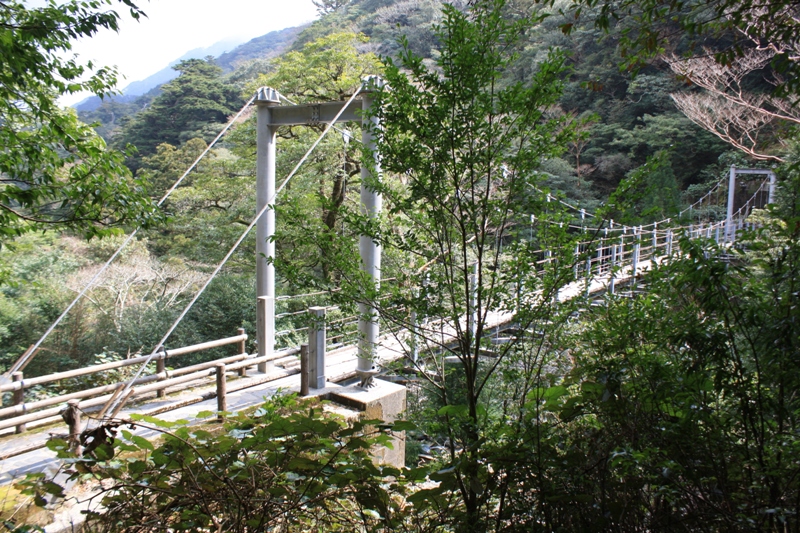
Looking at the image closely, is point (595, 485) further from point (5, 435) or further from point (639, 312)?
point (5, 435)

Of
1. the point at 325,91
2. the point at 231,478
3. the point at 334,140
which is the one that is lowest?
the point at 231,478

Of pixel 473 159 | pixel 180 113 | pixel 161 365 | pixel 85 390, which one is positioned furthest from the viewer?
pixel 180 113

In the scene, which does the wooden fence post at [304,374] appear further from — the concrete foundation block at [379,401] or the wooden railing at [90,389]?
the wooden railing at [90,389]

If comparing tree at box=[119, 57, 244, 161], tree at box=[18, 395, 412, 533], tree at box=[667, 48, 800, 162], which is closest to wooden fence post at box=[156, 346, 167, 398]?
tree at box=[18, 395, 412, 533]

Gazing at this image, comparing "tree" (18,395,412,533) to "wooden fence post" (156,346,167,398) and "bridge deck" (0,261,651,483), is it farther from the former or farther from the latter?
"wooden fence post" (156,346,167,398)

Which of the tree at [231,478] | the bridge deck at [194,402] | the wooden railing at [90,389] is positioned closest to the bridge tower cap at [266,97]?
the wooden railing at [90,389]

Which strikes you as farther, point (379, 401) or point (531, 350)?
point (379, 401)

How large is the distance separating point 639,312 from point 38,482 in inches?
47.9

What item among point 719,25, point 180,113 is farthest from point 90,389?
point 180,113

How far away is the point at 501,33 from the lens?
45.6 inches

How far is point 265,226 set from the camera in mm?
4238

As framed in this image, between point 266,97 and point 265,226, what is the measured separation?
1099 millimetres

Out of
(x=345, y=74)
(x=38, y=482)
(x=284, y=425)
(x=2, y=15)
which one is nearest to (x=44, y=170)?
(x=2, y=15)

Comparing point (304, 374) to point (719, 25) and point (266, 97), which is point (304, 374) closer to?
point (266, 97)
